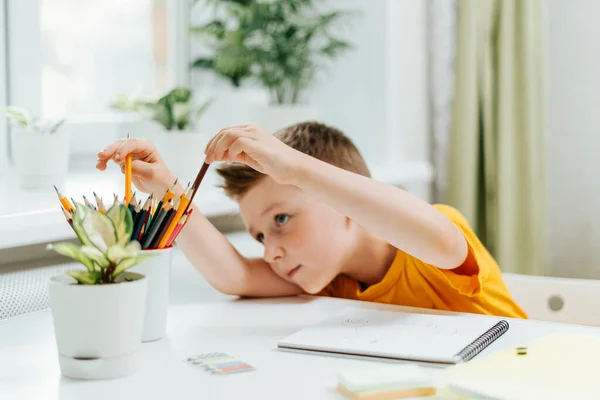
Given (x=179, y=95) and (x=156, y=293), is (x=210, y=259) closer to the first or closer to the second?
(x=156, y=293)

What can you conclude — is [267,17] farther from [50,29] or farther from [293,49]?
[50,29]

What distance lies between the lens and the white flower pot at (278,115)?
1.74 metres

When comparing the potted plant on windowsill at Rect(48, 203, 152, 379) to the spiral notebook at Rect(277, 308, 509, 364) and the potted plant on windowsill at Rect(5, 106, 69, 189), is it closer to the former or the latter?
the spiral notebook at Rect(277, 308, 509, 364)

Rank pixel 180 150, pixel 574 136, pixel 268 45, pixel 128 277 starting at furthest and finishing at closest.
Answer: pixel 574 136
pixel 268 45
pixel 180 150
pixel 128 277

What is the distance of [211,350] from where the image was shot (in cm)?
82

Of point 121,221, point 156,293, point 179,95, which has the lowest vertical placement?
point 156,293

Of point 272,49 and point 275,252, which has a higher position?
point 272,49

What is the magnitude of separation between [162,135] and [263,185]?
42cm

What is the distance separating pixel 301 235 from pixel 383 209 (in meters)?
0.19

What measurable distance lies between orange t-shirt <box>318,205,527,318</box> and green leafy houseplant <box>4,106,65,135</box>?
1.74ft

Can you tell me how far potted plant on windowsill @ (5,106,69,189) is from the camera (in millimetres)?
1290

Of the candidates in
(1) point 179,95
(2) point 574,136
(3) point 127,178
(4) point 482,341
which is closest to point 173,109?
(1) point 179,95

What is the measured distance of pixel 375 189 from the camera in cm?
92

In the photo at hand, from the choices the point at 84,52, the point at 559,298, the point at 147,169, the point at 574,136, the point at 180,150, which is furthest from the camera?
the point at 574,136
